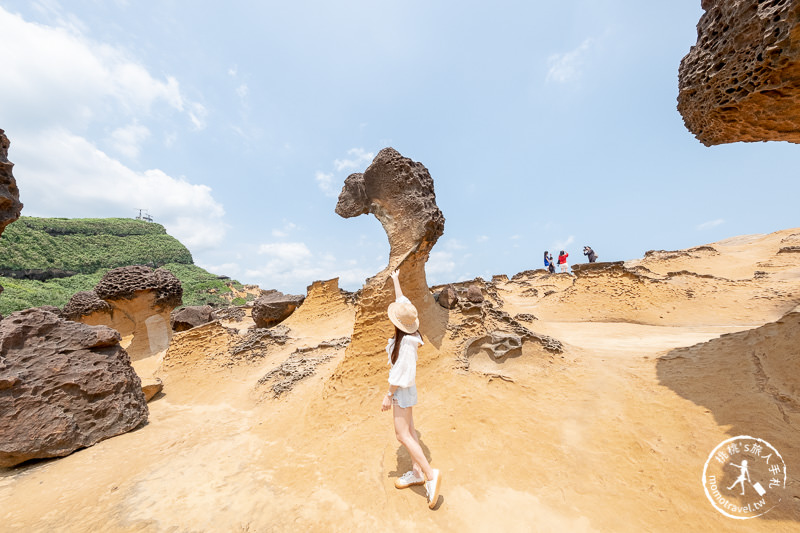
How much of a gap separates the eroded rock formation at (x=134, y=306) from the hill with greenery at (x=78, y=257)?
14.9 metres

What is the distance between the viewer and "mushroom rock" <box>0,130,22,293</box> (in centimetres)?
337

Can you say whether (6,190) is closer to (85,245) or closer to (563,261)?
(563,261)

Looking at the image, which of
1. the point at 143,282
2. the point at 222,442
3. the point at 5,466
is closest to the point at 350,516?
the point at 222,442

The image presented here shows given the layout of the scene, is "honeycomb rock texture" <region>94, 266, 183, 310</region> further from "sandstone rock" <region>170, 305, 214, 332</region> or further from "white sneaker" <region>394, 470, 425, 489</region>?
"white sneaker" <region>394, 470, 425, 489</region>

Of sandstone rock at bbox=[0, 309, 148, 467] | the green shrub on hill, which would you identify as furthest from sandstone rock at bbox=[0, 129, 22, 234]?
the green shrub on hill

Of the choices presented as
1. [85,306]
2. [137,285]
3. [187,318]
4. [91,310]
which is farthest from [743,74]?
[187,318]

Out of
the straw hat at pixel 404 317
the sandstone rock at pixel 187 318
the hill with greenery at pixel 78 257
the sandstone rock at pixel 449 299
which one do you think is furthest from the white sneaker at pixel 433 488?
the hill with greenery at pixel 78 257

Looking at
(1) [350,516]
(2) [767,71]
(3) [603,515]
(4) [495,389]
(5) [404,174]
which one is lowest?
(3) [603,515]

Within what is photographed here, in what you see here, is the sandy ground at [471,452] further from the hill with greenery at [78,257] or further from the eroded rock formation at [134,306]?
the hill with greenery at [78,257]

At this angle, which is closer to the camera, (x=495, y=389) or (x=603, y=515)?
(x=603, y=515)

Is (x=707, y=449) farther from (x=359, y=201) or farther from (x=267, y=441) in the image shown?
(x=359, y=201)

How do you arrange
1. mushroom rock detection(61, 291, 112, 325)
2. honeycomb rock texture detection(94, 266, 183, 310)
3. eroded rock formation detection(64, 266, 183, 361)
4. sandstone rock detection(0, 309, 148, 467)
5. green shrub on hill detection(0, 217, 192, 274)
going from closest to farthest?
sandstone rock detection(0, 309, 148, 467) → honeycomb rock texture detection(94, 266, 183, 310) → eroded rock formation detection(64, 266, 183, 361) → mushroom rock detection(61, 291, 112, 325) → green shrub on hill detection(0, 217, 192, 274)

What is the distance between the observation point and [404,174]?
526 cm

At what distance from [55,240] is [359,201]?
145 ft
